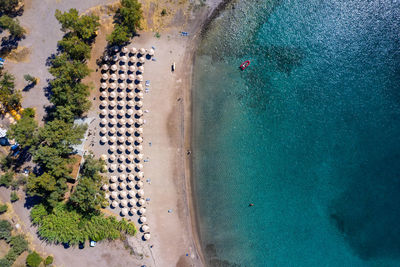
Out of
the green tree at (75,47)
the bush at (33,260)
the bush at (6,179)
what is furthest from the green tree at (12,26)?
the bush at (33,260)

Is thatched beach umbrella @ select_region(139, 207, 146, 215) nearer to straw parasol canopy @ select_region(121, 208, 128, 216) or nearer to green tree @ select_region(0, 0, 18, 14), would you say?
straw parasol canopy @ select_region(121, 208, 128, 216)

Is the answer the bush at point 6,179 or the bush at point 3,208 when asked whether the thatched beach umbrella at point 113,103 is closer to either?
the bush at point 6,179

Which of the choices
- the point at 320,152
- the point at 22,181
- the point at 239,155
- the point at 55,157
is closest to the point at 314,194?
the point at 320,152

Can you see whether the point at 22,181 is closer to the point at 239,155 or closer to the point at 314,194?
the point at 239,155

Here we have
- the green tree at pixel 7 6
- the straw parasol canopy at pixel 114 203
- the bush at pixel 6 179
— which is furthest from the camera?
the straw parasol canopy at pixel 114 203

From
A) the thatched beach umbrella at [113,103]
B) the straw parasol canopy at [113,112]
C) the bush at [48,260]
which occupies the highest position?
the thatched beach umbrella at [113,103]

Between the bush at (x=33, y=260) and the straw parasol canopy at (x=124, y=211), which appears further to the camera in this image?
the straw parasol canopy at (x=124, y=211)

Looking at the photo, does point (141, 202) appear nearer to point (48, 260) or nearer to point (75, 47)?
point (48, 260)
